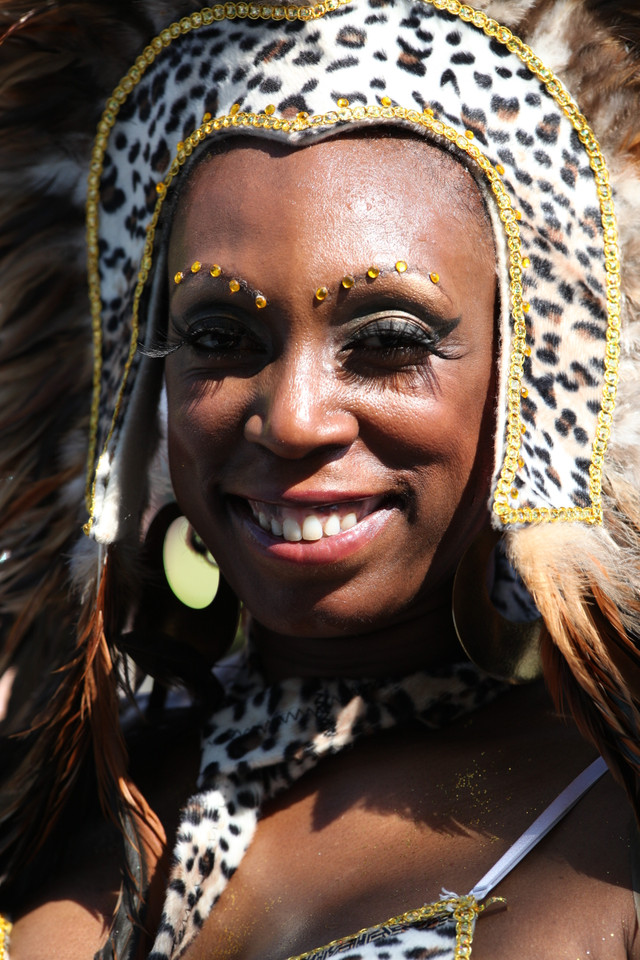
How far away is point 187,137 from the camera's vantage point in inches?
100

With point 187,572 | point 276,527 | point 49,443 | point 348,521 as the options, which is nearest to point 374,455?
point 348,521

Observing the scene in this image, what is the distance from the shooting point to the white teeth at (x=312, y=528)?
2.36 meters

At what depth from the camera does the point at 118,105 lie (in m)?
2.80

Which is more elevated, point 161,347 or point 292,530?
point 161,347

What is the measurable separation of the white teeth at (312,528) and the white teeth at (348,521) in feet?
0.16

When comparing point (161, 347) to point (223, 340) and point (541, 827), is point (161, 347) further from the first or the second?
point (541, 827)

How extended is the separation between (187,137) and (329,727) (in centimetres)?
137

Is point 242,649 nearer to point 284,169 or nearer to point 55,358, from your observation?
point 55,358

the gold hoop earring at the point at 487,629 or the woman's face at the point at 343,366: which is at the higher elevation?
the woman's face at the point at 343,366

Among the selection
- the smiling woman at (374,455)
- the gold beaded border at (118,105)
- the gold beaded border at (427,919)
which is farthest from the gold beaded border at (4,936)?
the gold beaded border at (118,105)

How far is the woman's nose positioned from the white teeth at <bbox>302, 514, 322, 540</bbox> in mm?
152

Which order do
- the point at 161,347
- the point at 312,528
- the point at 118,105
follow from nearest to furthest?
the point at 312,528 < the point at 161,347 < the point at 118,105

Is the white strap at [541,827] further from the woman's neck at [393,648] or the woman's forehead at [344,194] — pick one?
the woman's forehead at [344,194]

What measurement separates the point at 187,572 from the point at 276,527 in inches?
26.2
